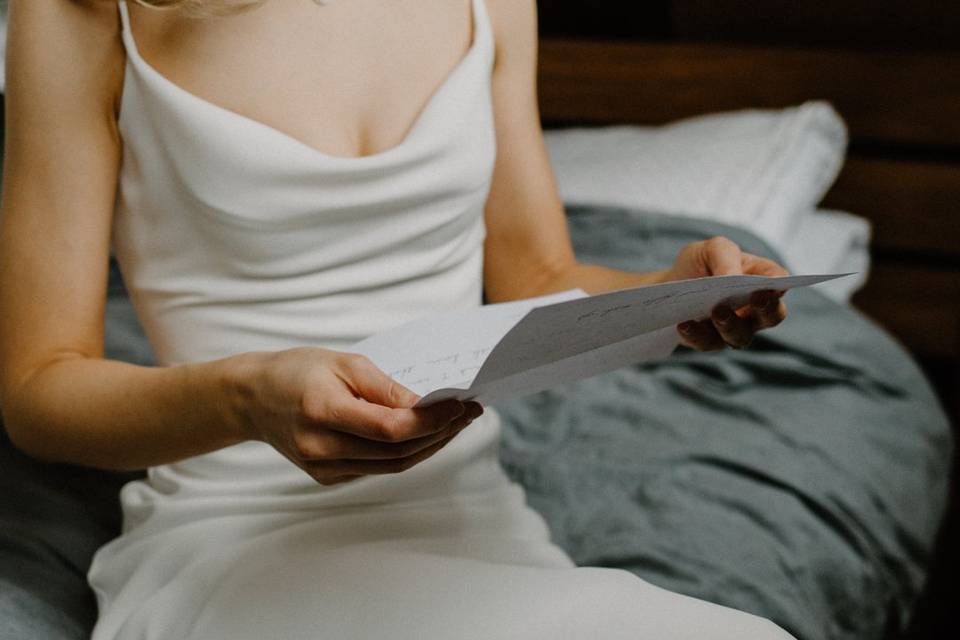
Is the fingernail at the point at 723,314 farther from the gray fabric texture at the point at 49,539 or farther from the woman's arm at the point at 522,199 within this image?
the gray fabric texture at the point at 49,539

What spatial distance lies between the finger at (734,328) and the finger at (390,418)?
0.78 feet

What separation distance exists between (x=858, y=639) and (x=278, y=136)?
795 mm

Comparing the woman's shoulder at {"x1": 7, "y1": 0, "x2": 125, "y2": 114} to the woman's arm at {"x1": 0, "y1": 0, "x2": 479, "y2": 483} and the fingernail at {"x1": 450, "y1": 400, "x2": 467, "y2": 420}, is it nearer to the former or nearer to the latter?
the woman's arm at {"x1": 0, "y1": 0, "x2": 479, "y2": 483}

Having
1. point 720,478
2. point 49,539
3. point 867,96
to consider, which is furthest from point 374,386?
point 867,96

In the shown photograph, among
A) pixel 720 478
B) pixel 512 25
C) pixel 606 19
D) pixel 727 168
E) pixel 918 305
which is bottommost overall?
pixel 918 305

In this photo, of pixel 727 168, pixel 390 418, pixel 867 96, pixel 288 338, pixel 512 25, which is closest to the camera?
pixel 390 418

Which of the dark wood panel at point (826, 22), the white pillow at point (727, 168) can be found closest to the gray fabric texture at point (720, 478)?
the white pillow at point (727, 168)

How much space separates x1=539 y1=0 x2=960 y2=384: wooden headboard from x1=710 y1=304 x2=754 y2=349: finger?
4.34 ft

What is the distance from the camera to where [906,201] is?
198 cm

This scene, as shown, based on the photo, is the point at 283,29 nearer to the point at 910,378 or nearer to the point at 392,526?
the point at 392,526

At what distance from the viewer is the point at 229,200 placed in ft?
2.67

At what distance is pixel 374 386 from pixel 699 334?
0.28 metres

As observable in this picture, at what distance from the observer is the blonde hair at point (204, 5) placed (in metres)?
0.80

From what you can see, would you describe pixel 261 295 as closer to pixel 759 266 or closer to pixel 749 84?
pixel 759 266
